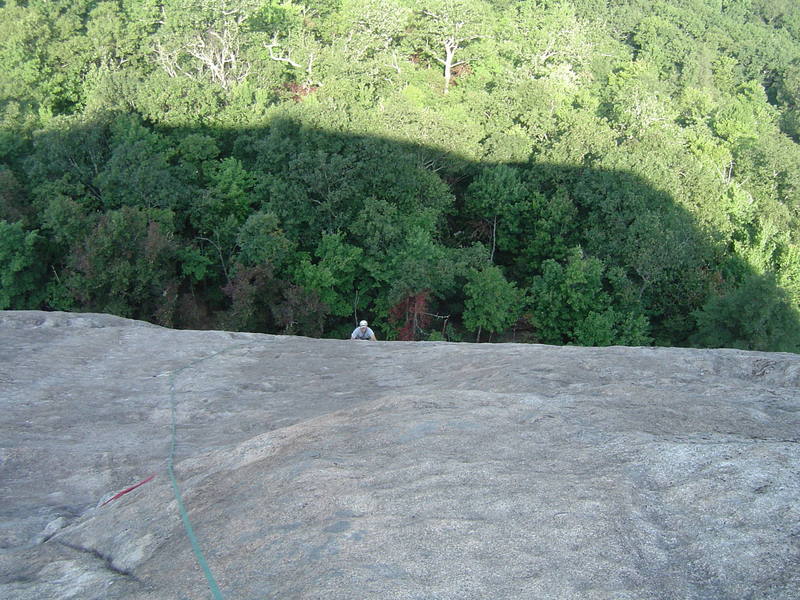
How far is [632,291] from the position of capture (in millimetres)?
24156

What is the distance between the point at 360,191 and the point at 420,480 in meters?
20.6

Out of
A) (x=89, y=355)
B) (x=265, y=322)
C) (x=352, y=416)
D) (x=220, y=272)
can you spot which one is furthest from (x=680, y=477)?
(x=220, y=272)

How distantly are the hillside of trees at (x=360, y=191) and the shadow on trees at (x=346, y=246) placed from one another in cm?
9

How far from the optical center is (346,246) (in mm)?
23812

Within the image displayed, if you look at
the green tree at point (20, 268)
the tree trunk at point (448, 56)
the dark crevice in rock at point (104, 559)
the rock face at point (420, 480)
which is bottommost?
the green tree at point (20, 268)

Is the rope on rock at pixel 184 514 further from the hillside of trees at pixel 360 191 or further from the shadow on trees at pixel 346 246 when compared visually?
the hillside of trees at pixel 360 191

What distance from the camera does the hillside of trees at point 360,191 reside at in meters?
22.9

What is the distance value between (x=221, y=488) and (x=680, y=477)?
295cm

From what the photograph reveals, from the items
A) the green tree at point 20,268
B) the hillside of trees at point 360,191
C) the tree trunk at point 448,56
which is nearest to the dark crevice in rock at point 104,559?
the hillside of trees at point 360,191

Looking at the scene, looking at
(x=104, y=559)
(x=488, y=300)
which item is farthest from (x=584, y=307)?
(x=104, y=559)

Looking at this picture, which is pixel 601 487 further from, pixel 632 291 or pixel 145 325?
pixel 632 291

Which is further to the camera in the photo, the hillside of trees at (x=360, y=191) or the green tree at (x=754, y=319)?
the hillside of trees at (x=360, y=191)

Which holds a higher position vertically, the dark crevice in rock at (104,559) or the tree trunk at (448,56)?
the tree trunk at (448,56)

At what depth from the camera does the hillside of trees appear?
75.1 ft
